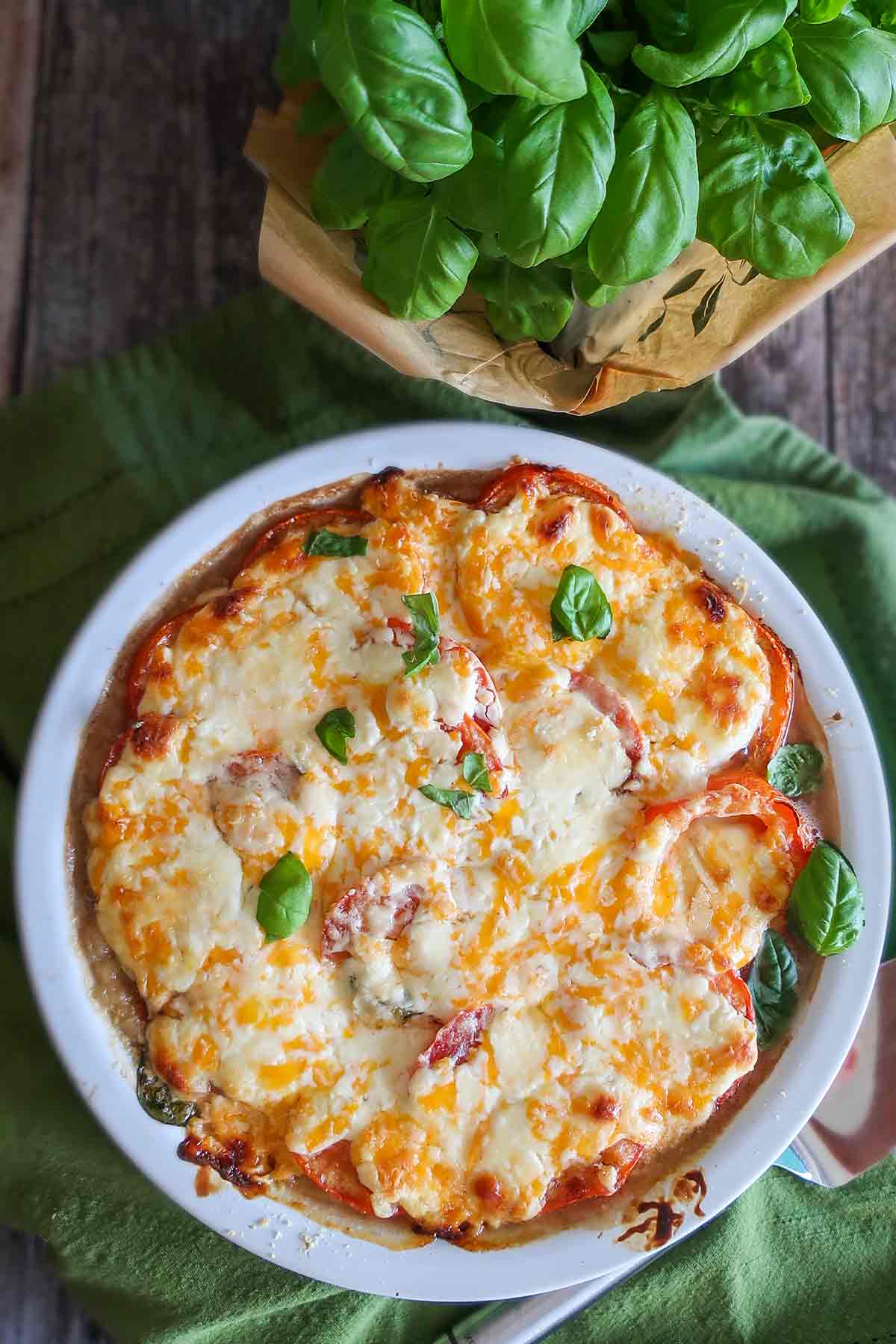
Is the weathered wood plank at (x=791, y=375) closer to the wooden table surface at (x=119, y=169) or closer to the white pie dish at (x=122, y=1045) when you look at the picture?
the white pie dish at (x=122, y=1045)

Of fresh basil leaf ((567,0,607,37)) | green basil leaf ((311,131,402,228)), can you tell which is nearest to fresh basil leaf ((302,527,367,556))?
green basil leaf ((311,131,402,228))

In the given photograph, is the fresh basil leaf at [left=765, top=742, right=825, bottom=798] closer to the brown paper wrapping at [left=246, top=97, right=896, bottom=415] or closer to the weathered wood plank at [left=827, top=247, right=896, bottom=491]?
the brown paper wrapping at [left=246, top=97, right=896, bottom=415]

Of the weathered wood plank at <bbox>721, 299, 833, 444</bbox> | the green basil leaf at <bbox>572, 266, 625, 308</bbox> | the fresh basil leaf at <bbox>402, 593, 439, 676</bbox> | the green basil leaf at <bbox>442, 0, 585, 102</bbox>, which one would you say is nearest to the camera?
the green basil leaf at <bbox>442, 0, 585, 102</bbox>

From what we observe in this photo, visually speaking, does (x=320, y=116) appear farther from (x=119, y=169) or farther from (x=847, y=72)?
(x=119, y=169)

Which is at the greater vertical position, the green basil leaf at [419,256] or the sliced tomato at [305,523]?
the green basil leaf at [419,256]

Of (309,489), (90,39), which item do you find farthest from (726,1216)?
(90,39)

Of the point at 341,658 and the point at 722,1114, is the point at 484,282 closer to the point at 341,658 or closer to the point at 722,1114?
the point at 341,658

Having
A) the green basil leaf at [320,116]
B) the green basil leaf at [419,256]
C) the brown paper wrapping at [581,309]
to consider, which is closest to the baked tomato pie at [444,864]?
the brown paper wrapping at [581,309]
